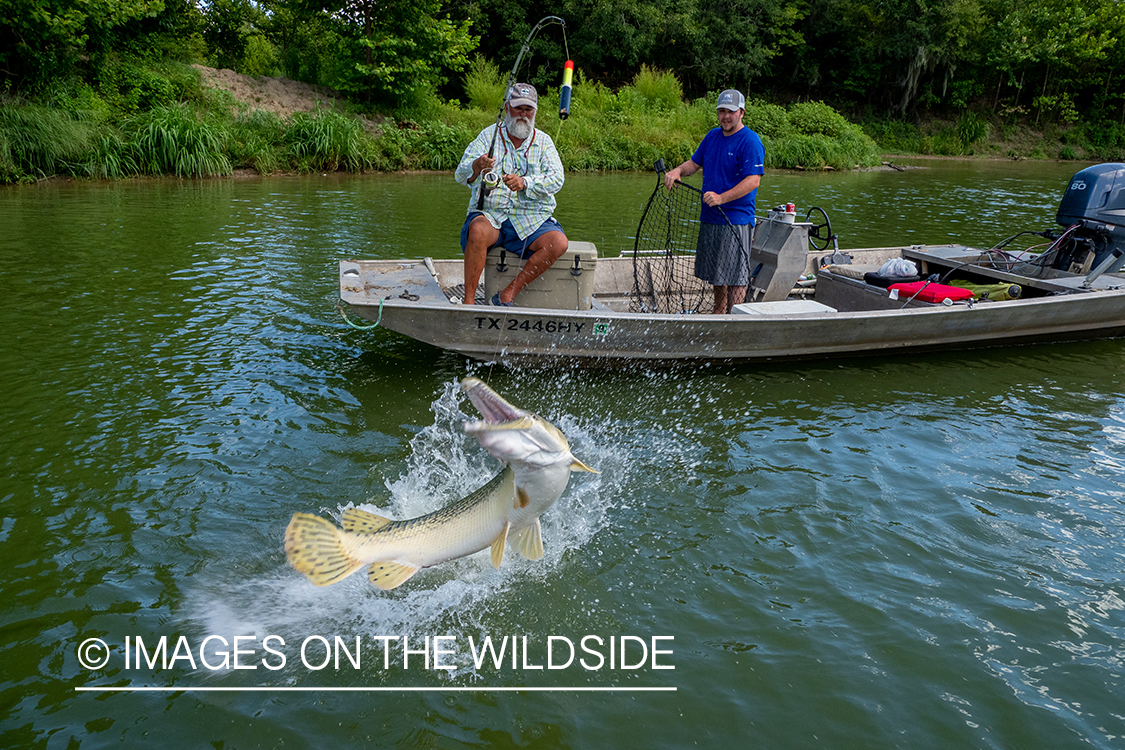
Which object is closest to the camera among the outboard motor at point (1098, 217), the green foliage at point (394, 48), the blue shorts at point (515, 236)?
the blue shorts at point (515, 236)

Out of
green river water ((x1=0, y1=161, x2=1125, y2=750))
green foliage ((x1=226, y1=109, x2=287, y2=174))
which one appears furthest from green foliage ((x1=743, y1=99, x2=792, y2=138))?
green river water ((x1=0, y1=161, x2=1125, y2=750))

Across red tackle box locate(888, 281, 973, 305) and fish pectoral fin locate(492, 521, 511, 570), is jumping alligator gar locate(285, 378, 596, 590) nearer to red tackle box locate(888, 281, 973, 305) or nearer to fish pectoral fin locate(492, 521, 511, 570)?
fish pectoral fin locate(492, 521, 511, 570)

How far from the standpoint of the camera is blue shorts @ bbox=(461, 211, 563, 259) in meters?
6.87

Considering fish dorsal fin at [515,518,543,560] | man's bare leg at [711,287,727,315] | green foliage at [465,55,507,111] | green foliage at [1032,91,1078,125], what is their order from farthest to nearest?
1. green foliage at [1032,91,1078,125]
2. green foliage at [465,55,507,111]
3. man's bare leg at [711,287,727,315]
4. fish dorsal fin at [515,518,543,560]

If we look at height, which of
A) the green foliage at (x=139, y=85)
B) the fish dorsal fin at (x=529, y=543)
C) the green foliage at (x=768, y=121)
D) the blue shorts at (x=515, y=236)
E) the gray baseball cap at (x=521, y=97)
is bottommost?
the fish dorsal fin at (x=529, y=543)

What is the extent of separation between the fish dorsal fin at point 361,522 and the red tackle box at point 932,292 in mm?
6815

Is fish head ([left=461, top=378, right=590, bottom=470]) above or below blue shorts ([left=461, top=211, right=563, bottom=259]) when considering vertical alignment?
below

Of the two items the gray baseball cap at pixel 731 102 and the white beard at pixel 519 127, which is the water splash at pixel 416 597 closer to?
the white beard at pixel 519 127

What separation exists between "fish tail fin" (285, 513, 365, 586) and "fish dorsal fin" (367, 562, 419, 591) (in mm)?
75

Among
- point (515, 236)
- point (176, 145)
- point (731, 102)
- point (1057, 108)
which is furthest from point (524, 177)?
point (1057, 108)

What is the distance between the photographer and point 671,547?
4699 mm

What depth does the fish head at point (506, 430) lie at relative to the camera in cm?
271

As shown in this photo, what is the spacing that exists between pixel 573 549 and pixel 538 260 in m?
3.13

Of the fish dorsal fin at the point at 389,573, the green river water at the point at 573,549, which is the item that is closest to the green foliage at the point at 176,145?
the green river water at the point at 573,549
